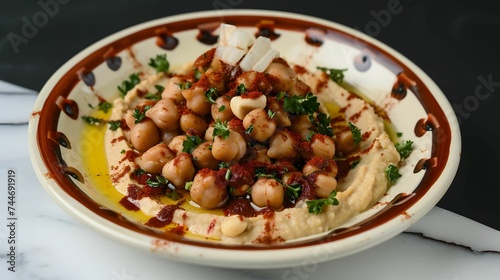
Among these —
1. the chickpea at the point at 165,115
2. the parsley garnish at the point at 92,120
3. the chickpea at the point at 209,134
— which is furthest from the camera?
the parsley garnish at the point at 92,120

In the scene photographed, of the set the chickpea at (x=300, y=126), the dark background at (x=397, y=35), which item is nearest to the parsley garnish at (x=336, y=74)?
the chickpea at (x=300, y=126)

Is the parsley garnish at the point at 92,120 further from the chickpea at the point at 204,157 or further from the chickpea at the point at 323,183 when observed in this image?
the chickpea at the point at 323,183

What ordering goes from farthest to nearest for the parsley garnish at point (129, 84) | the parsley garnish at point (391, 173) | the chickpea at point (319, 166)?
the parsley garnish at point (129, 84), the parsley garnish at point (391, 173), the chickpea at point (319, 166)

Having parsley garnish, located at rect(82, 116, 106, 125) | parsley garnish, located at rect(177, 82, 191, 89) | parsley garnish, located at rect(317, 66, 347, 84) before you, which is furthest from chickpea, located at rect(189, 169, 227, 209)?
parsley garnish, located at rect(317, 66, 347, 84)

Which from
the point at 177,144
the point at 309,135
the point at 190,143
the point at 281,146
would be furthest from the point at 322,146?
the point at 177,144

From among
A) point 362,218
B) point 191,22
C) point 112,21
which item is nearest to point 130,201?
point 362,218

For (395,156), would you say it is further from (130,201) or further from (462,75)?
(462,75)

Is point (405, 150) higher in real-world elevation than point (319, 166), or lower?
higher

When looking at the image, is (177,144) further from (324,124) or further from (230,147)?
(324,124)
